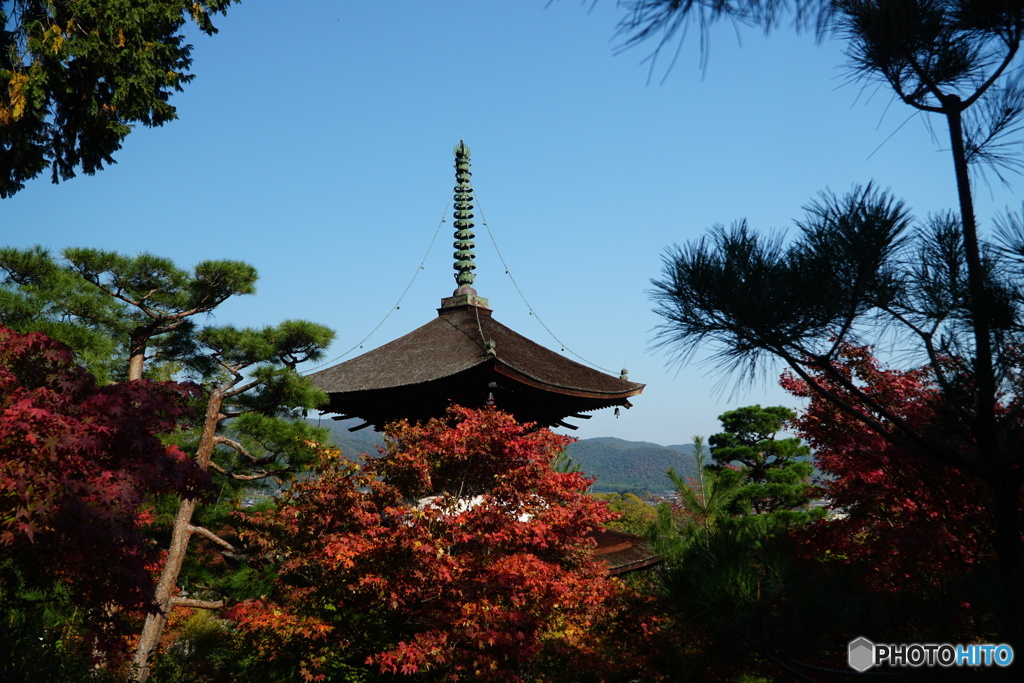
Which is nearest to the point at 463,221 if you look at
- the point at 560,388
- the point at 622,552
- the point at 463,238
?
the point at 463,238

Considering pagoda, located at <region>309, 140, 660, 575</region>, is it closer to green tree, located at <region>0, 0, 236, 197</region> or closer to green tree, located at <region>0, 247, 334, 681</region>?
green tree, located at <region>0, 247, 334, 681</region>

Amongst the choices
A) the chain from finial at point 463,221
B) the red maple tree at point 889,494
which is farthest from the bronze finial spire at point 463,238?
the red maple tree at point 889,494

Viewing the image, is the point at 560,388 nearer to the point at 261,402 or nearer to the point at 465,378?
the point at 465,378

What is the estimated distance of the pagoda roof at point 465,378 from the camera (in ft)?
34.2

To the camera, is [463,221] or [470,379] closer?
[470,379]

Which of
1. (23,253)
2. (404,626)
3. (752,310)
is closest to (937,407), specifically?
(752,310)

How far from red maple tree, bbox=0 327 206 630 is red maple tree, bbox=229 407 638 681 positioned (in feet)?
7.56

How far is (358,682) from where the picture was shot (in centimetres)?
817

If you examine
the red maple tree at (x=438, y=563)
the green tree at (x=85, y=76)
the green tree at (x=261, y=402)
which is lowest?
the red maple tree at (x=438, y=563)

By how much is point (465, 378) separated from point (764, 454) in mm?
12891

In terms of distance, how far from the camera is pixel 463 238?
14312 millimetres

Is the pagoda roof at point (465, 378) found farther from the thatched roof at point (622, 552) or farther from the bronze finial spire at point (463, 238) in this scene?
the thatched roof at point (622, 552)

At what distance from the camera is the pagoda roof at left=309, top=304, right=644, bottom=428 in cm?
1044

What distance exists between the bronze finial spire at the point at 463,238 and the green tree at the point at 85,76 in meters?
6.22
